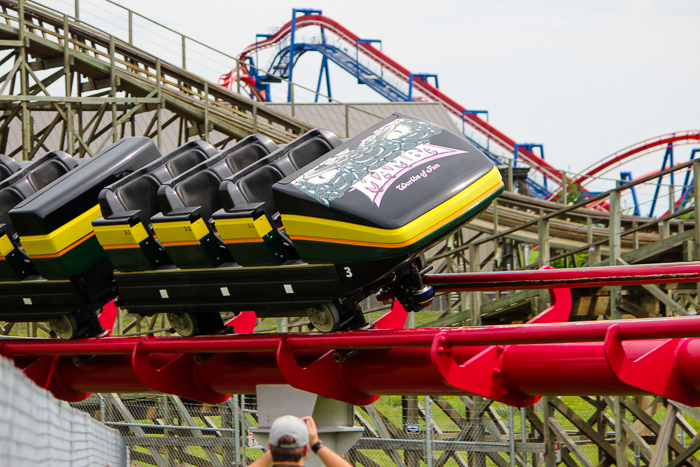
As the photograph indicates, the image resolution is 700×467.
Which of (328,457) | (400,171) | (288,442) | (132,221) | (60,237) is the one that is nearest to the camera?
(288,442)

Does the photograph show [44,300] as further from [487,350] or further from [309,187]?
[487,350]

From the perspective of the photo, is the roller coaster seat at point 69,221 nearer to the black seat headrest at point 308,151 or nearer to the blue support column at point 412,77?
the black seat headrest at point 308,151

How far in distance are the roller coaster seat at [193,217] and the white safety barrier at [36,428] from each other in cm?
99

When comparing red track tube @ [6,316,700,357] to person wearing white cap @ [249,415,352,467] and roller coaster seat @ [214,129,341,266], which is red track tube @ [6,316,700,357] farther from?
person wearing white cap @ [249,415,352,467]

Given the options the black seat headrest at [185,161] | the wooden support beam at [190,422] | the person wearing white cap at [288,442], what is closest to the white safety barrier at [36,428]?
the person wearing white cap at [288,442]

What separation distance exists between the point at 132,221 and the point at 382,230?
1493 mm

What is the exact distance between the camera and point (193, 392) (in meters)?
4.79

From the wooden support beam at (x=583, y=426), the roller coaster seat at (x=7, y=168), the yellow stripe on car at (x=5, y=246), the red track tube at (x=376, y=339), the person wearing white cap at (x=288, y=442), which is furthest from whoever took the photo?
the wooden support beam at (x=583, y=426)

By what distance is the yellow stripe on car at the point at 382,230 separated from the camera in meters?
3.90

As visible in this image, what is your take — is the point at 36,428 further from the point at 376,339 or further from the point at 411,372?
the point at 411,372

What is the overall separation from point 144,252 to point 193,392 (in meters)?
0.89

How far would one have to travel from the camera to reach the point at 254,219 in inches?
163

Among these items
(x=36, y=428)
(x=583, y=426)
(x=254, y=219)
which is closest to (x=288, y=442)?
(x=36, y=428)

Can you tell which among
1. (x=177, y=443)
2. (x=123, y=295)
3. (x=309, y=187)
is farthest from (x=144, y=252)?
(x=177, y=443)
